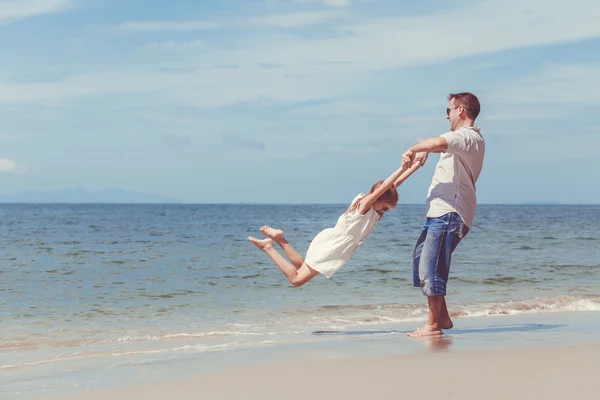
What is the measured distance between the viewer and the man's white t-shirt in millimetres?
6367

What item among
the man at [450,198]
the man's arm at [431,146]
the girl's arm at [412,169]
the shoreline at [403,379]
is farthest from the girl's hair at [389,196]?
the shoreline at [403,379]

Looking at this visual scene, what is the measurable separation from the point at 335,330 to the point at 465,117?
265 centimetres

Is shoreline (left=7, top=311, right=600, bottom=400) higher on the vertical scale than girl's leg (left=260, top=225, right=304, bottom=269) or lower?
lower

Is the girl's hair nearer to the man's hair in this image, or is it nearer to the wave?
the man's hair

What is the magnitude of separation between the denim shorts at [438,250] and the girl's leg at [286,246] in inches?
49.4

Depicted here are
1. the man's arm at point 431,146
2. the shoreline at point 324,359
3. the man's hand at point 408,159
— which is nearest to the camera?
the shoreline at point 324,359

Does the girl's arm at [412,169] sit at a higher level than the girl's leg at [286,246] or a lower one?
higher

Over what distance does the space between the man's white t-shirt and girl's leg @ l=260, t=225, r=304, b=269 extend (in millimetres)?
1427

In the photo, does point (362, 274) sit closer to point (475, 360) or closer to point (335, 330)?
point (335, 330)

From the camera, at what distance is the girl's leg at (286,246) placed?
23.8 ft

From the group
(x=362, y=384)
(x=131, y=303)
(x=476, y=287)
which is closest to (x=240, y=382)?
(x=362, y=384)

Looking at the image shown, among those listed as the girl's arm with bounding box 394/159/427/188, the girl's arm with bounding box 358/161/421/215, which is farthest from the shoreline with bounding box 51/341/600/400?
the girl's arm with bounding box 394/159/427/188

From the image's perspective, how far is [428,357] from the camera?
5.47 m

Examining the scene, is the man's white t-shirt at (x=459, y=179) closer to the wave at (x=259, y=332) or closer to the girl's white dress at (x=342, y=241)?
the girl's white dress at (x=342, y=241)
